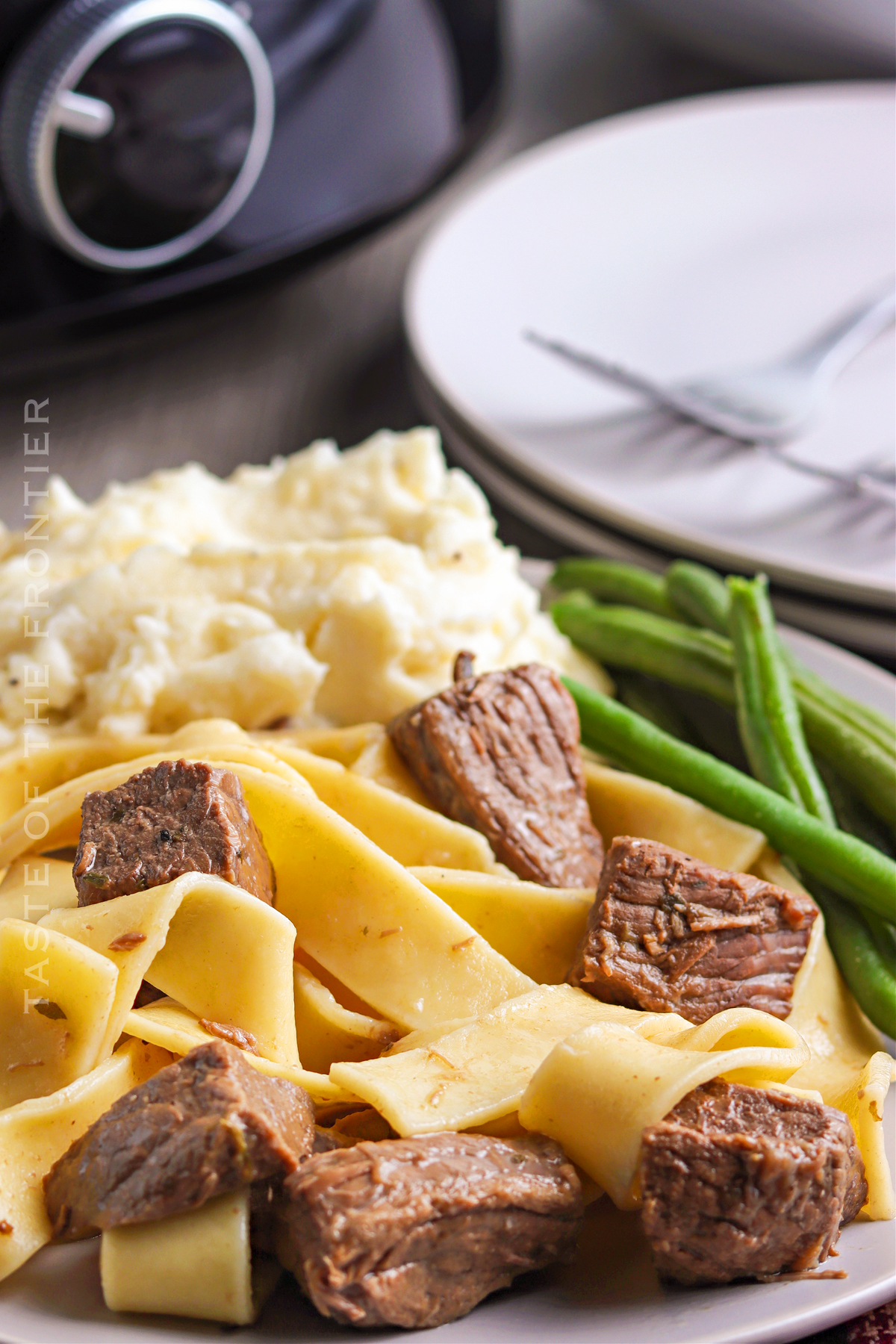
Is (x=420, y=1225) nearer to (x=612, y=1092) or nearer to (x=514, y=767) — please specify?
(x=612, y=1092)

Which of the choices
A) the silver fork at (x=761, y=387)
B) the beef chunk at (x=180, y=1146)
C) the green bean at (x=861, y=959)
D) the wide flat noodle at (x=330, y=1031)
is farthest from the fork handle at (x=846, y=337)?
the beef chunk at (x=180, y=1146)

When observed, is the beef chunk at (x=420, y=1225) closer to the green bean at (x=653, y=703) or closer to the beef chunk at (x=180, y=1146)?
the beef chunk at (x=180, y=1146)

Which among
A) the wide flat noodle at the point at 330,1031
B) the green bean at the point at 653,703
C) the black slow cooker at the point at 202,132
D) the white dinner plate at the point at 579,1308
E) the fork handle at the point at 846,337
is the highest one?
the black slow cooker at the point at 202,132

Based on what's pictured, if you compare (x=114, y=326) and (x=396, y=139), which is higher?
(x=396, y=139)

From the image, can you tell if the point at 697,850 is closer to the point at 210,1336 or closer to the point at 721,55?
the point at 210,1336

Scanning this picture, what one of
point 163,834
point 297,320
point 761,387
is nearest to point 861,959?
point 163,834

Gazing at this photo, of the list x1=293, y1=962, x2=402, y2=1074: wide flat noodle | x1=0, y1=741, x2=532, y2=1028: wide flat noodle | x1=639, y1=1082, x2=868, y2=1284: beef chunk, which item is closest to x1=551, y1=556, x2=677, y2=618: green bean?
x1=0, y1=741, x2=532, y2=1028: wide flat noodle

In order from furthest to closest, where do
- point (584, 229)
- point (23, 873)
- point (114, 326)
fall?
1. point (584, 229)
2. point (114, 326)
3. point (23, 873)

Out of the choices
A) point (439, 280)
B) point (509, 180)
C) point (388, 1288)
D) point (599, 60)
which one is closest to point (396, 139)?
point (439, 280)

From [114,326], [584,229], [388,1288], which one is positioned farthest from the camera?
[584,229]
